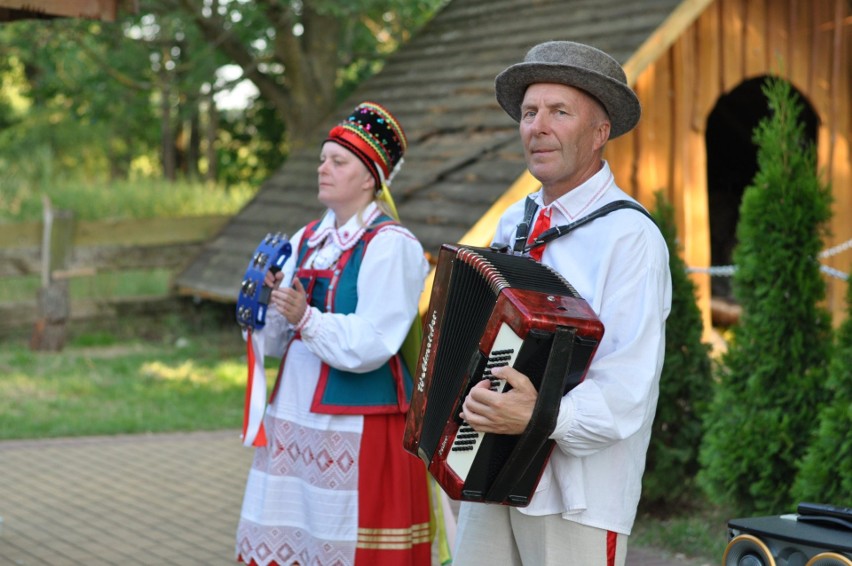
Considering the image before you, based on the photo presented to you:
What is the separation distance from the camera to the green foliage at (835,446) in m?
4.91

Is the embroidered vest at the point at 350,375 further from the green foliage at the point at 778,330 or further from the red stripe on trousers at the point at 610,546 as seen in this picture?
the green foliage at the point at 778,330

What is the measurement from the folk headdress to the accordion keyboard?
1652 millimetres

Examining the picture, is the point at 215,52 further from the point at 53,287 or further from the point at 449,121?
the point at 449,121

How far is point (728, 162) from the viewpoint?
13.1 metres

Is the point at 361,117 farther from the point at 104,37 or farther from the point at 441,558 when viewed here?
the point at 104,37

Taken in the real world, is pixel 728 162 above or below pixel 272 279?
above

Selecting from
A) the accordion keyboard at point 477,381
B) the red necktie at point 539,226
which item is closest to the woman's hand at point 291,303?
the red necktie at point 539,226

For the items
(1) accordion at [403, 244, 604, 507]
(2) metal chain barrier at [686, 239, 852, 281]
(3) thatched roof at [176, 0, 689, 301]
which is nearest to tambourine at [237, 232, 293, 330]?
(1) accordion at [403, 244, 604, 507]

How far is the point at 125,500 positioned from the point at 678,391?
3.27 meters

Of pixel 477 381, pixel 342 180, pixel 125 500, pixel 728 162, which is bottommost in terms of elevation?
pixel 125 500

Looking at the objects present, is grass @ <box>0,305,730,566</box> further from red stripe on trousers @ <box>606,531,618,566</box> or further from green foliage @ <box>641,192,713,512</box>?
red stripe on trousers @ <box>606,531,618,566</box>

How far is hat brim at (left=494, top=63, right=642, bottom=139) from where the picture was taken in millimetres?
2844

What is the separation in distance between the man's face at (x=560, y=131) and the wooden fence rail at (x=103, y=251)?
9.87 meters

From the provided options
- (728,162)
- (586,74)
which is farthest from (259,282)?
(728,162)
